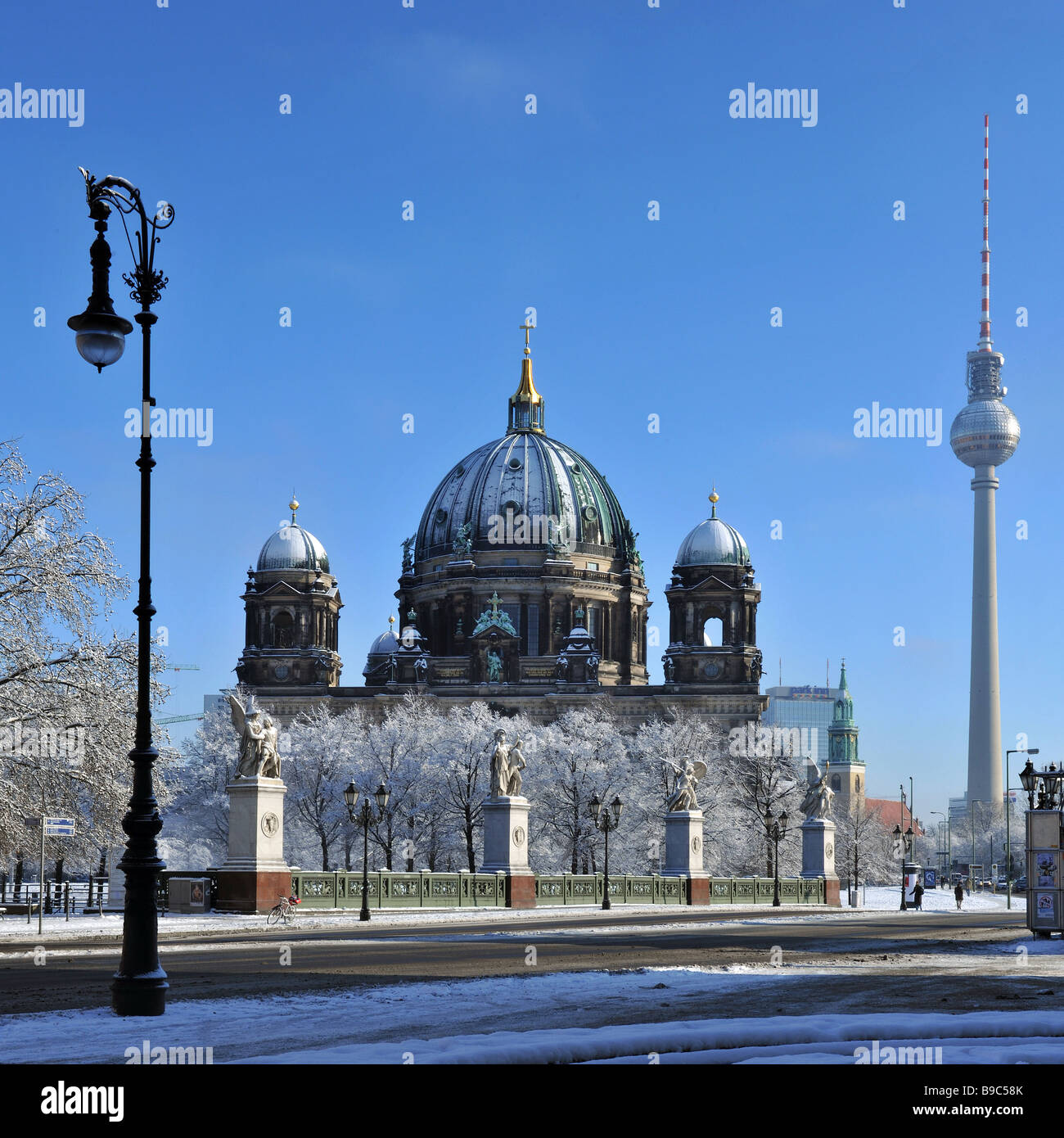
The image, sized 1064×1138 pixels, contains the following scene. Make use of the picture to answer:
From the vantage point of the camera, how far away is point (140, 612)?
17844 mm

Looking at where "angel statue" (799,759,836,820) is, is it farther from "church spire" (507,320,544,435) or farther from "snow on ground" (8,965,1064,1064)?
"church spire" (507,320,544,435)

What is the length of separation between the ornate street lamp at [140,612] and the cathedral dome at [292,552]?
11795cm

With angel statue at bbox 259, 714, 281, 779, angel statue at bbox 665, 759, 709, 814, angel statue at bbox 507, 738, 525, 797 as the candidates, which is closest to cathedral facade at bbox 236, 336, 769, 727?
angel statue at bbox 665, 759, 709, 814

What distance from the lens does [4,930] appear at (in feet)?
121

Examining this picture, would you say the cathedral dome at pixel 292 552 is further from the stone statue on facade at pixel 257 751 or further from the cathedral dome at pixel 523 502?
the stone statue on facade at pixel 257 751

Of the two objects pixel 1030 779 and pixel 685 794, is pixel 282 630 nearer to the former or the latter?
pixel 685 794

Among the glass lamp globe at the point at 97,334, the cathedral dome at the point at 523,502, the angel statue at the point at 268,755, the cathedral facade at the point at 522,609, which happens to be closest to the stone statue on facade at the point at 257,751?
the angel statue at the point at 268,755

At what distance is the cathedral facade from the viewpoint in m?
128

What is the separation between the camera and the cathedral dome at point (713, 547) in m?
132

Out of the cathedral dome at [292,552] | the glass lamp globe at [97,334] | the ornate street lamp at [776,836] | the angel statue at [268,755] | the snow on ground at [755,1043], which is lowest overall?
the ornate street lamp at [776,836]

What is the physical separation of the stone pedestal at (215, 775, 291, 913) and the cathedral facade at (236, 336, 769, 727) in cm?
8307
